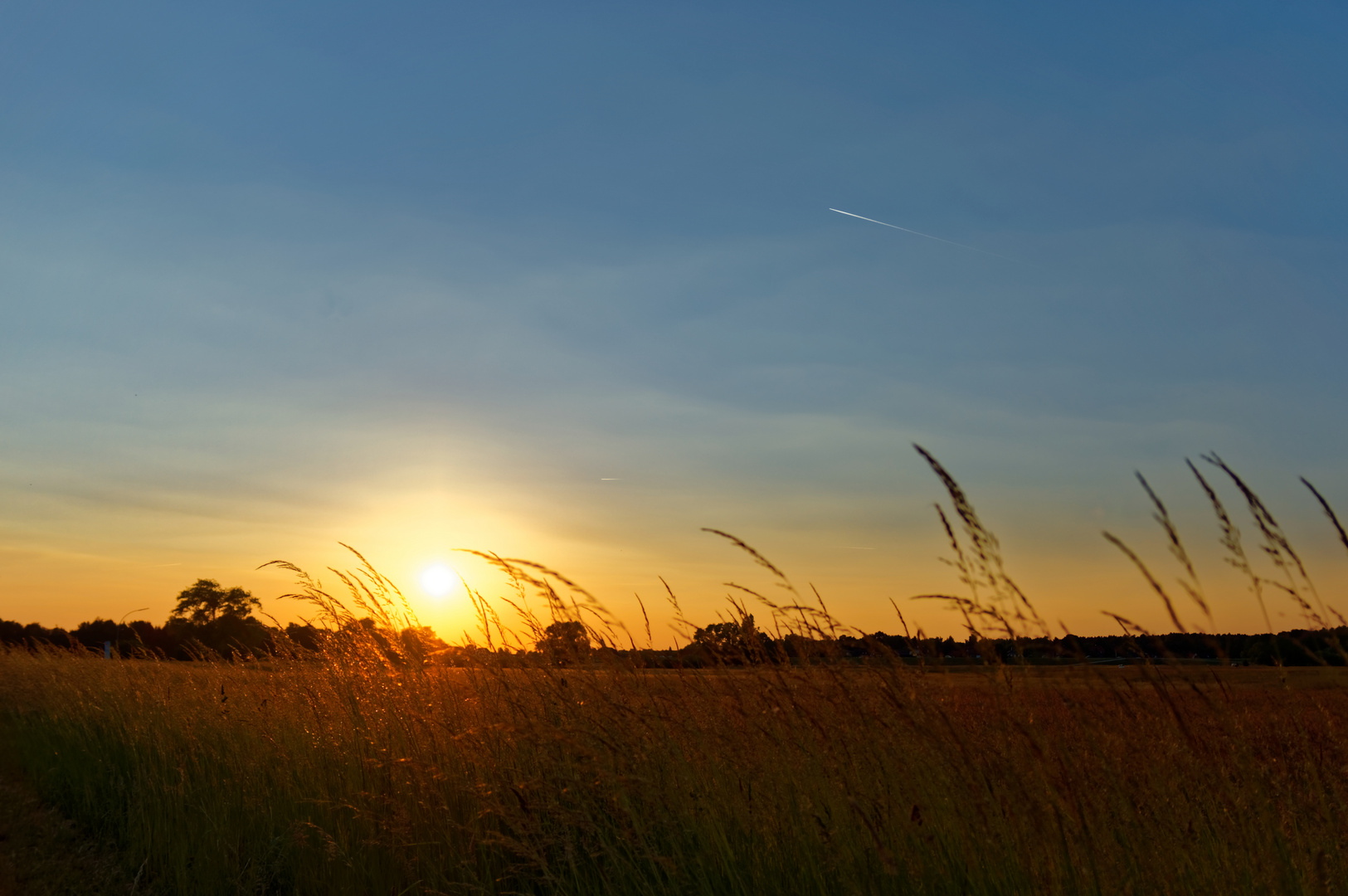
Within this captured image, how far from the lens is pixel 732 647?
4469 mm

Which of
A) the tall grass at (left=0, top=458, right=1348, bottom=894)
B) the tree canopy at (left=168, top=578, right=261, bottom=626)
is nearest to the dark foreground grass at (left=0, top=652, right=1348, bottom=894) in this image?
the tall grass at (left=0, top=458, right=1348, bottom=894)

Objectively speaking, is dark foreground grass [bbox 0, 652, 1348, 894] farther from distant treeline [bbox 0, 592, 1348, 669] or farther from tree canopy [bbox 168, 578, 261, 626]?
tree canopy [bbox 168, 578, 261, 626]

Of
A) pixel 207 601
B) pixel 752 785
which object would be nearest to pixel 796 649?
pixel 752 785

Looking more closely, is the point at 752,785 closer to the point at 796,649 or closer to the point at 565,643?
the point at 796,649

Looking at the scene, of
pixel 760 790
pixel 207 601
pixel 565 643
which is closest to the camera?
pixel 760 790

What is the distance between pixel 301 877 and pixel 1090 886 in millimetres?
3899

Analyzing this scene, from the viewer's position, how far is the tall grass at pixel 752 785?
2.93 m

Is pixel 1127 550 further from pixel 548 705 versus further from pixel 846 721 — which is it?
pixel 548 705

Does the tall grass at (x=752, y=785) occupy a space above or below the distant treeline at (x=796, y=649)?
below

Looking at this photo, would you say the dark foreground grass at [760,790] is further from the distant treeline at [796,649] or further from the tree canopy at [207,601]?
the tree canopy at [207,601]

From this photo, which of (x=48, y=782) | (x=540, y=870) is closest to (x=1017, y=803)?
(x=540, y=870)

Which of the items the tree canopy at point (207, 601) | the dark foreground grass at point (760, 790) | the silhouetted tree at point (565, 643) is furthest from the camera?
the tree canopy at point (207, 601)

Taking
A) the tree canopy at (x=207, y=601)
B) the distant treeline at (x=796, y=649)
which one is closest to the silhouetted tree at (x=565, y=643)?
the distant treeline at (x=796, y=649)

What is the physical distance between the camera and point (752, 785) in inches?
151
